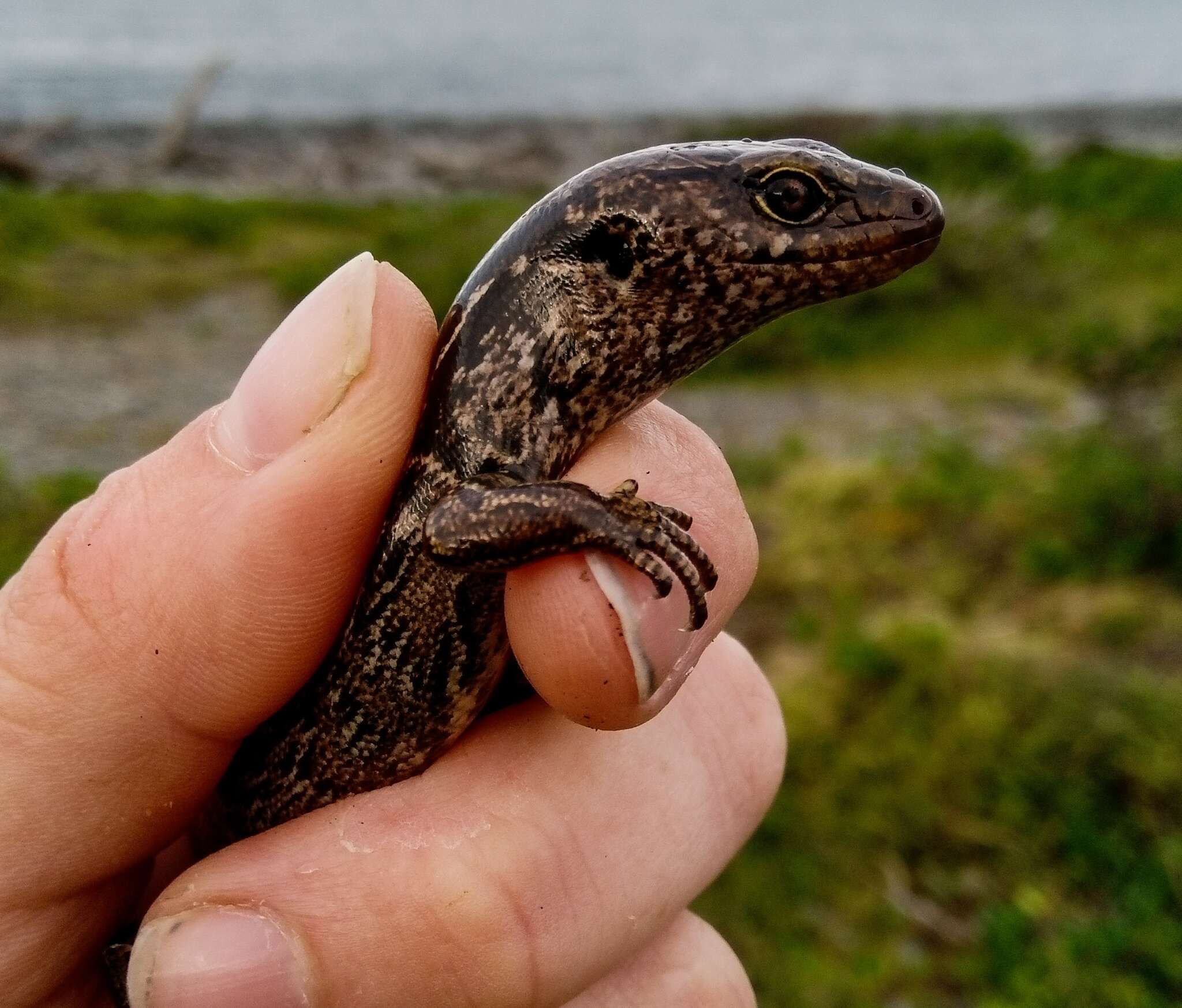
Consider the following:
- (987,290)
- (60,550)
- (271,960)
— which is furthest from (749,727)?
(987,290)

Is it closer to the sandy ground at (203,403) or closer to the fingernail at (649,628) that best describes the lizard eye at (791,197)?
the fingernail at (649,628)

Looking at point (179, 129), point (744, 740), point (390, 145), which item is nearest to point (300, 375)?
point (744, 740)

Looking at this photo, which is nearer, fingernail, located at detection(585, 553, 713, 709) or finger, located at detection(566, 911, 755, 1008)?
fingernail, located at detection(585, 553, 713, 709)

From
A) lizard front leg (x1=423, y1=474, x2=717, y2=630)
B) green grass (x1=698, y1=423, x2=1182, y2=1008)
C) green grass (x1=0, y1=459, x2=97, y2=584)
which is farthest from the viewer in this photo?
green grass (x1=0, y1=459, x2=97, y2=584)

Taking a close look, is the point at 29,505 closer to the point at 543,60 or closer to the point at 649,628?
the point at 649,628

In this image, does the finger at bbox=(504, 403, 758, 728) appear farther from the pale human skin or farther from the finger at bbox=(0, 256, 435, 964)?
the finger at bbox=(0, 256, 435, 964)

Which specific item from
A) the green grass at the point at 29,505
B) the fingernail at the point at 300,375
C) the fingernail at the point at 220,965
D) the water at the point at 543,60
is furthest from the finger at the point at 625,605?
the water at the point at 543,60

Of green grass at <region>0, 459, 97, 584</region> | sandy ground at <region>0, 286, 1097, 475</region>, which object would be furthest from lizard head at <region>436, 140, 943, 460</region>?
sandy ground at <region>0, 286, 1097, 475</region>
